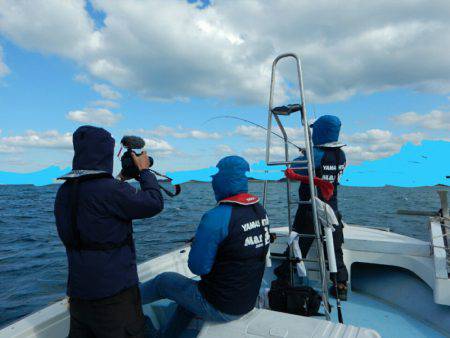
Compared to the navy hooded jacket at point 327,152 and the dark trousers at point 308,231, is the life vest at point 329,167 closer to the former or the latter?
the navy hooded jacket at point 327,152

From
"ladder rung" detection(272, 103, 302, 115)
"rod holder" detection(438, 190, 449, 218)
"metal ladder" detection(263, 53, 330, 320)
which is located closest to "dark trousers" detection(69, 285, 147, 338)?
"metal ladder" detection(263, 53, 330, 320)

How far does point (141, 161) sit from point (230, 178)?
0.67 meters

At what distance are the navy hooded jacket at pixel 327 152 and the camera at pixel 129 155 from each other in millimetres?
1919

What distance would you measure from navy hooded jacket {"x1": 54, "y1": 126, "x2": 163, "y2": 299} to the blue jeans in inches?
23.3

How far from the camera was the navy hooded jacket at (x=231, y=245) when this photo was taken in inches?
94.7

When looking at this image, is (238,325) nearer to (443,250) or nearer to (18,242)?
(443,250)

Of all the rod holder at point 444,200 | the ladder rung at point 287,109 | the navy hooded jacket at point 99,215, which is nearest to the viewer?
the navy hooded jacket at point 99,215

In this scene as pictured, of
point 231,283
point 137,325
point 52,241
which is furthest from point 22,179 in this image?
point 52,241

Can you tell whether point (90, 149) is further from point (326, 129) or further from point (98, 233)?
point (326, 129)

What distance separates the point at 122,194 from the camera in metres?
2.14

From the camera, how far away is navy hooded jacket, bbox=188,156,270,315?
94.7 inches

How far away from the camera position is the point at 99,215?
6.90ft

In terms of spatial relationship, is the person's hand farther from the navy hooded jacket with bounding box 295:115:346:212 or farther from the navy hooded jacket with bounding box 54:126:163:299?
the navy hooded jacket with bounding box 295:115:346:212

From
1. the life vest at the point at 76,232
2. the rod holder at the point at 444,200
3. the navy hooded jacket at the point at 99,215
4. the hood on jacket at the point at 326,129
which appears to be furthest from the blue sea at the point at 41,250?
the life vest at the point at 76,232
